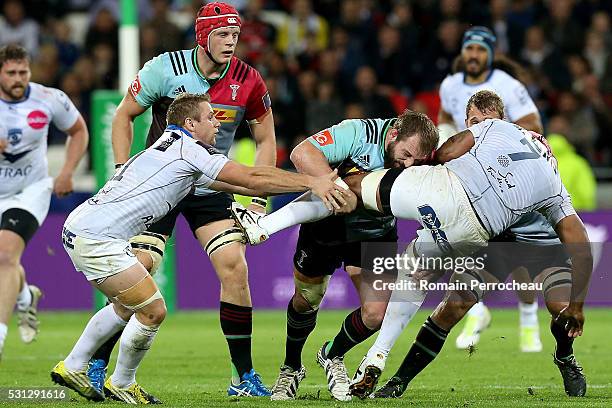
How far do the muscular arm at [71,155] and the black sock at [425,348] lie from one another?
4136 mm

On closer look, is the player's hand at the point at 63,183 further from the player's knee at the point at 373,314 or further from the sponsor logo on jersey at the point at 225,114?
the player's knee at the point at 373,314

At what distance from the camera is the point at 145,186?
26.1 feet

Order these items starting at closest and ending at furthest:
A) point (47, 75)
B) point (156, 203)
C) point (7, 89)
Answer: point (156, 203) → point (7, 89) → point (47, 75)

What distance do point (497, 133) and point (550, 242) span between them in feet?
4.49

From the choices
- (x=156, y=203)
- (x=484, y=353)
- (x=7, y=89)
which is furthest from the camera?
(x=484, y=353)

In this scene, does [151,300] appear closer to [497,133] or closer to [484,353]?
[497,133]

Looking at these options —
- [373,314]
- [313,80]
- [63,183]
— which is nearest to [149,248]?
[373,314]

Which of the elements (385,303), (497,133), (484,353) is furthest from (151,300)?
(484,353)

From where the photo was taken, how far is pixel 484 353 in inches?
466

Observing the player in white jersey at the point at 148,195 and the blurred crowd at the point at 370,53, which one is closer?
the player in white jersey at the point at 148,195

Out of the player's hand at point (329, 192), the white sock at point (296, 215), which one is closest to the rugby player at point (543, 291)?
the player's hand at point (329, 192)

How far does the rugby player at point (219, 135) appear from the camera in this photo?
866cm

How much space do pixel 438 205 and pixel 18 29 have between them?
13285 mm

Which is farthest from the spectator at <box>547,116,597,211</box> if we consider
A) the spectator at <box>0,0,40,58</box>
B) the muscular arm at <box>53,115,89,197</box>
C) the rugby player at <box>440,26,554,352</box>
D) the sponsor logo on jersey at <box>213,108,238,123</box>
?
the sponsor logo on jersey at <box>213,108,238,123</box>
